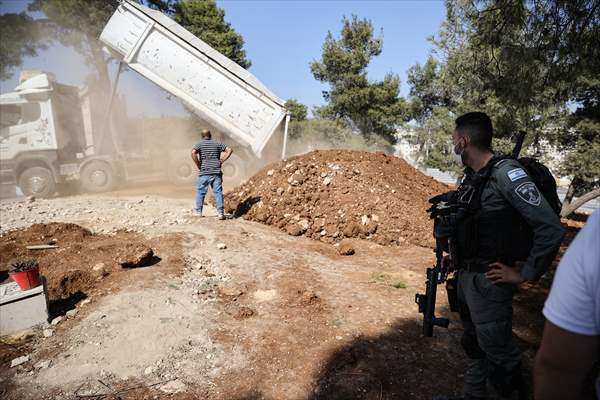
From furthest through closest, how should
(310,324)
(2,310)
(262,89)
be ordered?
1. (262,89)
2. (310,324)
3. (2,310)

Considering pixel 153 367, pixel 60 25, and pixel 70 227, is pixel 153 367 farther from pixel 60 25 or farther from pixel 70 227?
pixel 60 25

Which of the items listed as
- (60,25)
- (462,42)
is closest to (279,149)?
(462,42)

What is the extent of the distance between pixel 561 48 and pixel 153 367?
5996 mm

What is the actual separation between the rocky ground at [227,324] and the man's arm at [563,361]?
6.05 ft

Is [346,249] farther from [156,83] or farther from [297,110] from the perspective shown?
[297,110]

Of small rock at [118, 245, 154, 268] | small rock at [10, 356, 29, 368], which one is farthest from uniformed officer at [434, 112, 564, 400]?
small rock at [118, 245, 154, 268]

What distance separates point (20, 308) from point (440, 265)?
11.8 ft

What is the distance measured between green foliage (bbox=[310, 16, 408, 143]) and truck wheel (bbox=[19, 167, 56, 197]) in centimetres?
1572

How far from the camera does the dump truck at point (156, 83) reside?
8398 mm

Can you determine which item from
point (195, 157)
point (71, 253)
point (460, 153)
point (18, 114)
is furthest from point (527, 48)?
point (18, 114)

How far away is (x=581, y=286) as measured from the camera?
760 millimetres

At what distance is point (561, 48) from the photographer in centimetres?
439

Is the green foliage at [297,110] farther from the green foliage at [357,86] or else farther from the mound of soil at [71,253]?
the mound of soil at [71,253]

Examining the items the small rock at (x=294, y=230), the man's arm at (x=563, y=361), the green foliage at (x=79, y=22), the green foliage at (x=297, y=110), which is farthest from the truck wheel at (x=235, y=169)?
the green foliage at (x=297, y=110)
